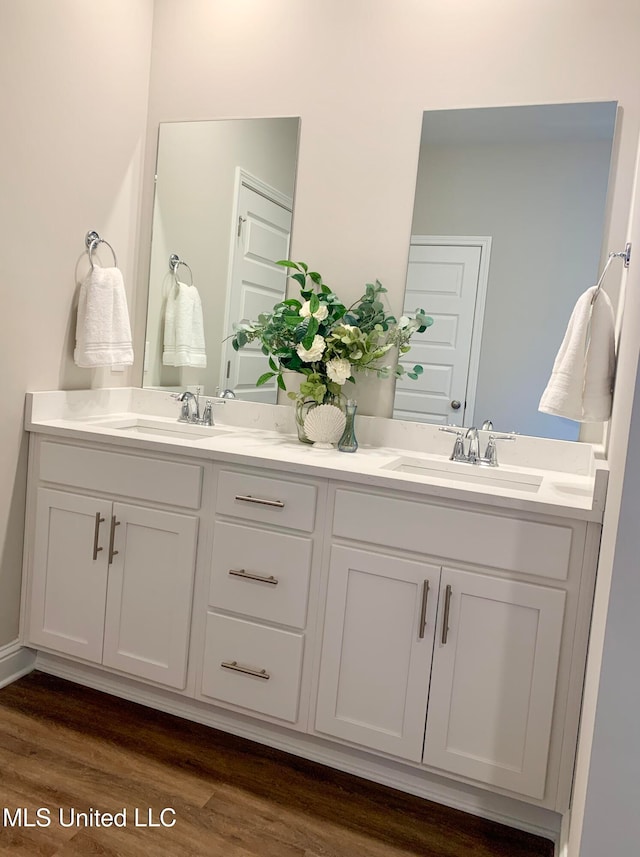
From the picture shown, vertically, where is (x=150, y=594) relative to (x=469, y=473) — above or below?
below

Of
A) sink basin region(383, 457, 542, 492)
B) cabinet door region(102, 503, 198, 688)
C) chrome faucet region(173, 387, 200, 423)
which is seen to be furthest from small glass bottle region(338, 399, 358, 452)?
chrome faucet region(173, 387, 200, 423)

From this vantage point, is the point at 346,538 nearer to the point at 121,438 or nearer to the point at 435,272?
the point at 121,438

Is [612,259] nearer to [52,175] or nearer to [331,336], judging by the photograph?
[331,336]

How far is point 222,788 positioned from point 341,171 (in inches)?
74.6

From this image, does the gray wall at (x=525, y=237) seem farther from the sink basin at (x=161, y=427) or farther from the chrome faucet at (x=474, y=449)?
the sink basin at (x=161, y=427)

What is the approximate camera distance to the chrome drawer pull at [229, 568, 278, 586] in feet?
6.47

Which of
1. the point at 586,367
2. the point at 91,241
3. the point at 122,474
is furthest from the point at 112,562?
the point at 586,367

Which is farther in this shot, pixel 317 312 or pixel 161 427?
pixel 161 427

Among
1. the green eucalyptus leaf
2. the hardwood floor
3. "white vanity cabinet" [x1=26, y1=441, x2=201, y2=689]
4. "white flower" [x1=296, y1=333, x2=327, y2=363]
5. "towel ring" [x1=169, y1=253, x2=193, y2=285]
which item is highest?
"towel ring" [x1=169, y1=253, x2=193, y2=285]

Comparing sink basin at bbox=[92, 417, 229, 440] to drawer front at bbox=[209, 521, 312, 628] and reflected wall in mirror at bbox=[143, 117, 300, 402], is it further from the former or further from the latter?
drawer front at bbox=[209, 521, 312, 628]

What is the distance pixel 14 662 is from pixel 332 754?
109 centimetres

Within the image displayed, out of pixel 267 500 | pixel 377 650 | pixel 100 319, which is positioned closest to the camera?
pixel 377 650

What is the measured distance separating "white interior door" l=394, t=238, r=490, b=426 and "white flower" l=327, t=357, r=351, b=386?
0.73 feet

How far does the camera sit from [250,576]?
1.99 m
